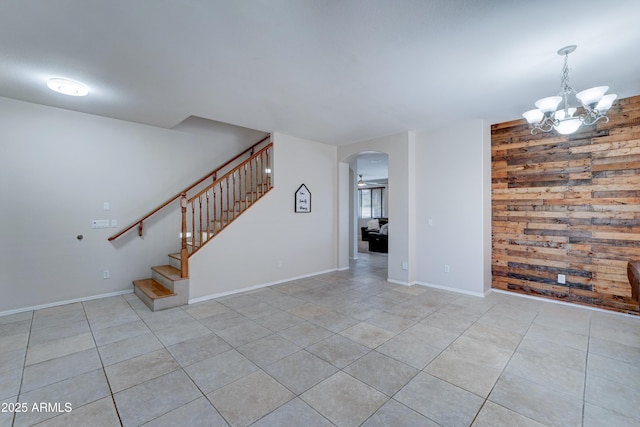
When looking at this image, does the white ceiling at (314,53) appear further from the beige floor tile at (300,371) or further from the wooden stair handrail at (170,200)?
the beige floor tile at (300,371)

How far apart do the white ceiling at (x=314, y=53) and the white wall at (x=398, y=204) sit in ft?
3.95

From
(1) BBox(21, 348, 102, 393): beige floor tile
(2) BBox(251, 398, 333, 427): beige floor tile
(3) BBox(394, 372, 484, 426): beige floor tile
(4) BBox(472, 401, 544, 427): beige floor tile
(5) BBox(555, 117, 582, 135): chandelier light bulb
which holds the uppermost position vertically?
(5) BBox(555, 117, 582, 135): chandelier light bulb

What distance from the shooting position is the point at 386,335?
2936 mm

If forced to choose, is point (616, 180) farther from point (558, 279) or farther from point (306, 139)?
point (306, 139)

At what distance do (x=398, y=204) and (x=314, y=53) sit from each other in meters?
3.21

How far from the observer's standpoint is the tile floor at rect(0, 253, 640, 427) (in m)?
1.82

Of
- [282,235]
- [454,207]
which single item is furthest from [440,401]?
[282,235]

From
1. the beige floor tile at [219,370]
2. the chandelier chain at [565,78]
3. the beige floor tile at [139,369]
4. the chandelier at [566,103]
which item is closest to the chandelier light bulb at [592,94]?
the chandelier at [566,103]

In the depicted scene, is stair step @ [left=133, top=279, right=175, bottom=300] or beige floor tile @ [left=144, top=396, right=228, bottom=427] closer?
beige floor tile @ [left=144, top=396, right=228, bottom=427]

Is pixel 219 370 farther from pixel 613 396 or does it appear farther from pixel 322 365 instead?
pixel 613 396

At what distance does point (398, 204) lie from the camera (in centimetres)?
500

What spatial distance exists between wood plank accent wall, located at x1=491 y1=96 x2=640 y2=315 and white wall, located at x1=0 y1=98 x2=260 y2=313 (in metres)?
5.49

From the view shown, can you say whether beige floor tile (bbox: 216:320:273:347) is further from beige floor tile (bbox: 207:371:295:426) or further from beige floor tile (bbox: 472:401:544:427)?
beige floor tile (bbox: 472:401:544:427)

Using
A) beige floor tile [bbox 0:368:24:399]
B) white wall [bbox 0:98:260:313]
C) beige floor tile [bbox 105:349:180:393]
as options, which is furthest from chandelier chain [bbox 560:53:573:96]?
white wall [bbox 0:98:260:313]
